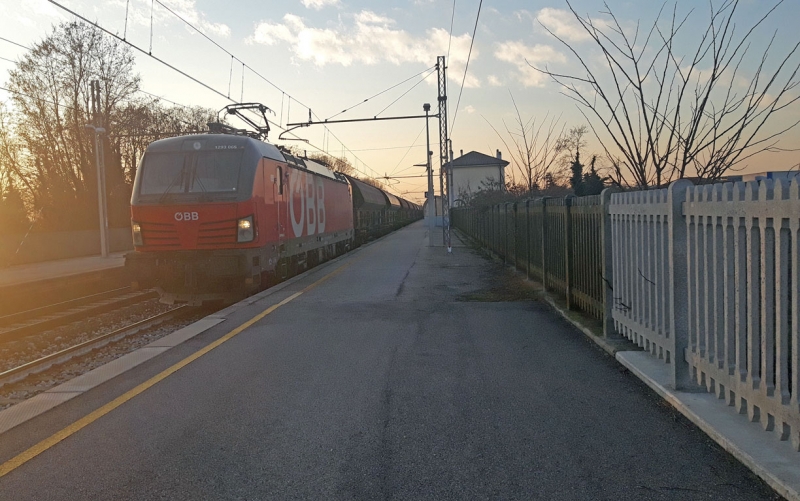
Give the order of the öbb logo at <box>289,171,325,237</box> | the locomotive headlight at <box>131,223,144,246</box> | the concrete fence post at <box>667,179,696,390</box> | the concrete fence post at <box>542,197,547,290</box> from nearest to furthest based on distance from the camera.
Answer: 1. the concrete fence post at <box>667,179,696,390</box>
2. the concrete fence post at <box>542,197,547,290</box>
3. the locomotive headlight at <box>131,223,144,246</box>
4. the öbb logo at <box>289,171,325,237</box>

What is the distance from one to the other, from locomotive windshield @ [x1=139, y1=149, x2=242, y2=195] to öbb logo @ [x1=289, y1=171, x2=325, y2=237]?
2731mm

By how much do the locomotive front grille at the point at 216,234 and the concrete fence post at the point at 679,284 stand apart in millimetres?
8221

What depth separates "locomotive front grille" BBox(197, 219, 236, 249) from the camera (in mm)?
11336

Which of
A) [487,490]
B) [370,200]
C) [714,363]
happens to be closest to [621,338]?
[714,363]

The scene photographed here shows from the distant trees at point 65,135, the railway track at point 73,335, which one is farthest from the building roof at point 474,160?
the railway track at point 73,335

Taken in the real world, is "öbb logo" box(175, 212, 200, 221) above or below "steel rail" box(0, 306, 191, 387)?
above

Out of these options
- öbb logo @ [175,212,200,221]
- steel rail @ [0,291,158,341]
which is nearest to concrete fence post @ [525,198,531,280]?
öbb logo @ [175,212,200,221]

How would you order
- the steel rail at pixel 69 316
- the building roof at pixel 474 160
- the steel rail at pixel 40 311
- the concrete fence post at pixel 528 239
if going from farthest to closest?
the building roof at pixel 474 160, the steel rail at pixel 40 311, the concrete fence post at pixel 528 239, the steel rail at pixel 69 316

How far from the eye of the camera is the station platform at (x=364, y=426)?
140 inches

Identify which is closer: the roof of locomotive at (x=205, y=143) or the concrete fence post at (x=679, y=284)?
the concrete fence post at (x=679, y=284)

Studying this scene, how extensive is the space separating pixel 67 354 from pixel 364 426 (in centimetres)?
585

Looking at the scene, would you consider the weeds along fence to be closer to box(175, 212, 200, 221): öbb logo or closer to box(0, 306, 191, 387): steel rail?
box(0, 306, 191, 387): steel rail

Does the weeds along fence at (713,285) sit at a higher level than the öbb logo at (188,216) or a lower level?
lower

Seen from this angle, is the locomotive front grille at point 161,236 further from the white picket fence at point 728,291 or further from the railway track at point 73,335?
the white picket fence at point 728,291
